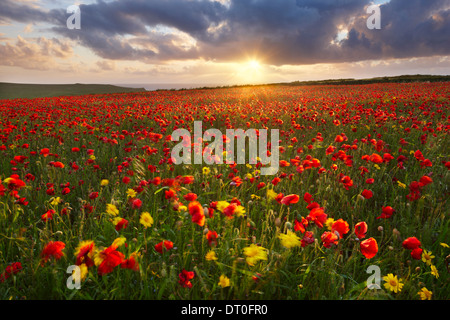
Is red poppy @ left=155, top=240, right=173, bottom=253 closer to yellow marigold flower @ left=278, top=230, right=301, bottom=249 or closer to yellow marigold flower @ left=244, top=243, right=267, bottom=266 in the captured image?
yellow marigold flower @ left=244, top=243, right=267, bottom=266

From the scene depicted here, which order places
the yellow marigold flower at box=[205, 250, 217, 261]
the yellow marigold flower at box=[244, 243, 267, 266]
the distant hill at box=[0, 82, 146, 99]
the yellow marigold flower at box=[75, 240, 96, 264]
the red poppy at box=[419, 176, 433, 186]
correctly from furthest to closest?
the distant hill at box=[0, 82, 146, 99], the red poppy at box=[419, 176, 433, 186], the yellow marigold flower at box=[205, 250, 217, 261], the yellow marigold flower at box=[244, 243, 267, 266], the yellow marigold flower at box=[75, 240, 96, 264]

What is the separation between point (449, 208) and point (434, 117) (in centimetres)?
589

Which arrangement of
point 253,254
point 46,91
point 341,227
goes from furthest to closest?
1. point 46,91
2. point 341,227
3. point 253,254

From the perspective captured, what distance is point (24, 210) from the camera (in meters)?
2.68

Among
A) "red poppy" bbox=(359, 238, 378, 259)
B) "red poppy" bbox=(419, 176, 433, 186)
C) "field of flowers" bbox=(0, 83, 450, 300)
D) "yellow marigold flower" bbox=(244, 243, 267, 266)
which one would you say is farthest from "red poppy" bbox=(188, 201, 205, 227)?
"red poppy" bbox=(419, 176, 433, 186)

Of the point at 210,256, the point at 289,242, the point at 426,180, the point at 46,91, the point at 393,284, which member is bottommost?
the point at 393,284

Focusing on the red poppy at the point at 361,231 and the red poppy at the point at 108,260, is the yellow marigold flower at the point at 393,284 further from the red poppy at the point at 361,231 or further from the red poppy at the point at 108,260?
the red poppy at the point at 108,260

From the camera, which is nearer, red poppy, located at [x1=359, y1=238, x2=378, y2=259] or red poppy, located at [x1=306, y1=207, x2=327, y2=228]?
red poppy, located at [x1=359, y1=238, x2=378, y2=259]

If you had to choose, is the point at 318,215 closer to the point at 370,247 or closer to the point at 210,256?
the point at 370,247

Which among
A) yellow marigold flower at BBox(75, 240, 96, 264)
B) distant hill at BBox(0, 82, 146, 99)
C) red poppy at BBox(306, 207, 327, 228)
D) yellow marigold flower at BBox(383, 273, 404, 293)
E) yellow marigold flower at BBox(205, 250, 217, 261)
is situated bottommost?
yellow marigold flower at BBox(383, 273, 404, 293)

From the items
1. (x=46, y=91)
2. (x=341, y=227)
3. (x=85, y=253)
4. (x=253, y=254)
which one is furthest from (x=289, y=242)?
(x=46, y=91)
